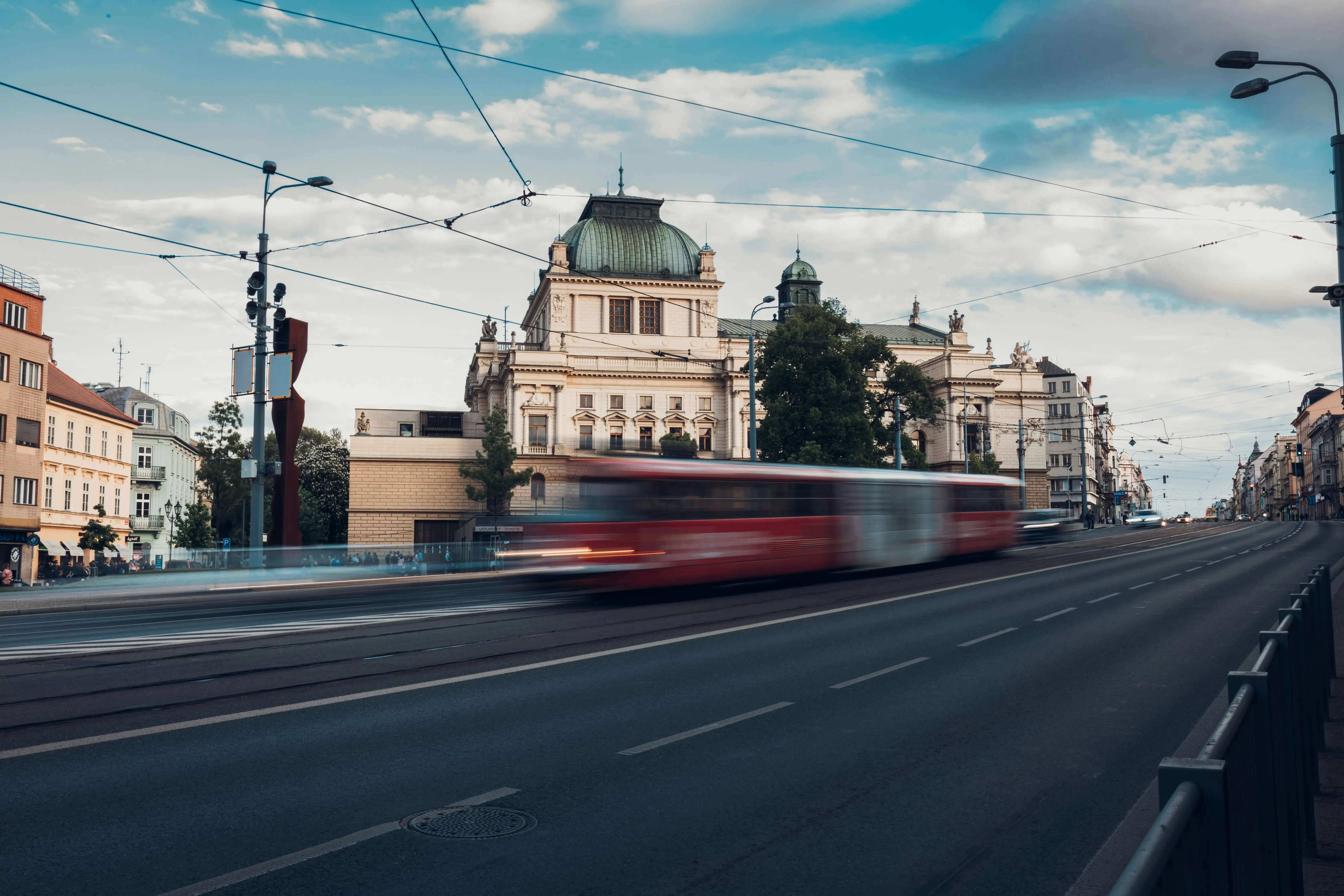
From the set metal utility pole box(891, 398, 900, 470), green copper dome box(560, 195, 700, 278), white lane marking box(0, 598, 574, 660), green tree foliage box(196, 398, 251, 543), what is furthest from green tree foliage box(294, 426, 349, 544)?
white lane marking box(0, 598, 574, 660)

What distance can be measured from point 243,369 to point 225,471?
37651 mm

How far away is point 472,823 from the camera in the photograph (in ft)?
19.6

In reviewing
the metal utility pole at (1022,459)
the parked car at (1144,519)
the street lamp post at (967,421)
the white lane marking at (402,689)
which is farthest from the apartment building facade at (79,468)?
the parked car at (1144,519)

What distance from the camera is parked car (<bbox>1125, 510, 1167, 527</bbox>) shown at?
84.1 m

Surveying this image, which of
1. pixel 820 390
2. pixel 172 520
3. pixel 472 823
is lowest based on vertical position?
pixel 472 823

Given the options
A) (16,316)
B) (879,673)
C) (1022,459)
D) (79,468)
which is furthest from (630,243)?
(879,673)

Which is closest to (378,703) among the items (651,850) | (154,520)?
(651,850)

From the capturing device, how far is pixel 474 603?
21406 millimetres

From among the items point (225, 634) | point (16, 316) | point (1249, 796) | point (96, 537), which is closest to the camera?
point (1249, 796)

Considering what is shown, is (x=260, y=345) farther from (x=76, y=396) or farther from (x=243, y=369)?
(x=76, y=396)

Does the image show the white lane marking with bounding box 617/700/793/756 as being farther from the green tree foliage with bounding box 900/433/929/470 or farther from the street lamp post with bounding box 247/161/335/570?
the green tree foliage with bounding box 900/433/929/470

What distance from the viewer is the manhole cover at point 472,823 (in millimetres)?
5762

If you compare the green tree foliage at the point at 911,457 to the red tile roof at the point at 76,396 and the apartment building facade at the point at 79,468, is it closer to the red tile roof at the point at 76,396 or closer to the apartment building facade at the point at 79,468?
the apartment building facade at the point at 79,468

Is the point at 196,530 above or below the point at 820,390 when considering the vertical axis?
below
